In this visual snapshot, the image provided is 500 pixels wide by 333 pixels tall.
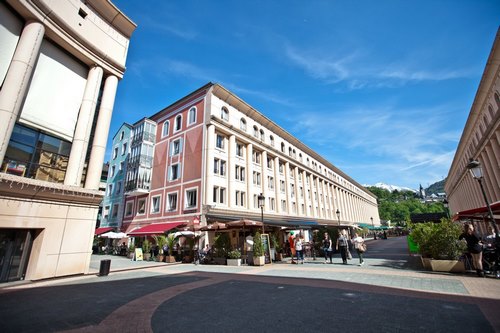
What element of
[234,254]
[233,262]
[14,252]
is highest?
[14,252]

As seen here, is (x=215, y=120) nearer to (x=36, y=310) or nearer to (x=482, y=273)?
(x=36, y=310)

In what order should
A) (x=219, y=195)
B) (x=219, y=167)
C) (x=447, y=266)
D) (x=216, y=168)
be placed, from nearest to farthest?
(x=447, y=266) < (x=219, y=195) < (x=216, y=168) < (x=219, y=167)

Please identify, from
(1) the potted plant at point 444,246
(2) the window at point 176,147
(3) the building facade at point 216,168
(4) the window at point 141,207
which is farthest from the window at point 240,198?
(1) the potted plant at point 444,246

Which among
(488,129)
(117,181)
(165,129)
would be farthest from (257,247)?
(488,129)

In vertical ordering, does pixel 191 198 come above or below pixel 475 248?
above

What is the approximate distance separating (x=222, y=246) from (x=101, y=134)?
1120cm

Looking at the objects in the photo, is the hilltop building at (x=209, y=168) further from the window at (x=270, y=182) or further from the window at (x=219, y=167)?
the window at (x=219, y=167)

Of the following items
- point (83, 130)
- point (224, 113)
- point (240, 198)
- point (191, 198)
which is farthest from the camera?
point (224, 113)

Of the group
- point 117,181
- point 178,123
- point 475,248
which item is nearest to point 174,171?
point 178,123

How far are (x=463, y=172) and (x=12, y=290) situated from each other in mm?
58163

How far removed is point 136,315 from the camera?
19.1 ft

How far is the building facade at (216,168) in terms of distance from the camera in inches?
929

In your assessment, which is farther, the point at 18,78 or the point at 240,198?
the point at 240,198

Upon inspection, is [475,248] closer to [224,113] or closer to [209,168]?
[209,168]
